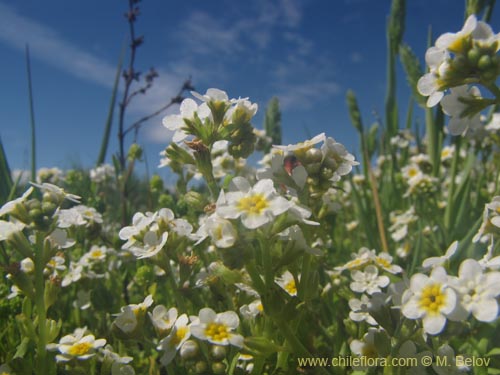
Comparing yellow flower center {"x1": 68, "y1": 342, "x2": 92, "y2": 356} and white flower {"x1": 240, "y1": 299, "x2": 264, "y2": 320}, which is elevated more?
white flower {"x1": 240, "y1": 299, "x2": 264, "y2": 320}

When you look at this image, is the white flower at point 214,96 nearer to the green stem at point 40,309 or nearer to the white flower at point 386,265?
the green stem at point 40,309

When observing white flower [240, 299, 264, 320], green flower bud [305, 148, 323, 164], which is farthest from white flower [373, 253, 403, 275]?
green flower bud [305, 148, 323, 164]

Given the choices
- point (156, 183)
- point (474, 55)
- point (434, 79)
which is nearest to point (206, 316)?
point (434, 79)

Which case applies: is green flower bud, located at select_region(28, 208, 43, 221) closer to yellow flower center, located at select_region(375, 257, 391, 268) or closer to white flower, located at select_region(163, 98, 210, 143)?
white flower, located at select_region(163, 98, 210, 143)

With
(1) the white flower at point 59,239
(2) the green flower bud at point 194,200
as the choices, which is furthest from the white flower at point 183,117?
(1) the white flower at point 59,239

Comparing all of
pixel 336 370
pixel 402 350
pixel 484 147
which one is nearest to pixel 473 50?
pixel 402 350

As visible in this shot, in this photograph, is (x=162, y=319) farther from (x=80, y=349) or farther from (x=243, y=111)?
(x=243, y=111)
